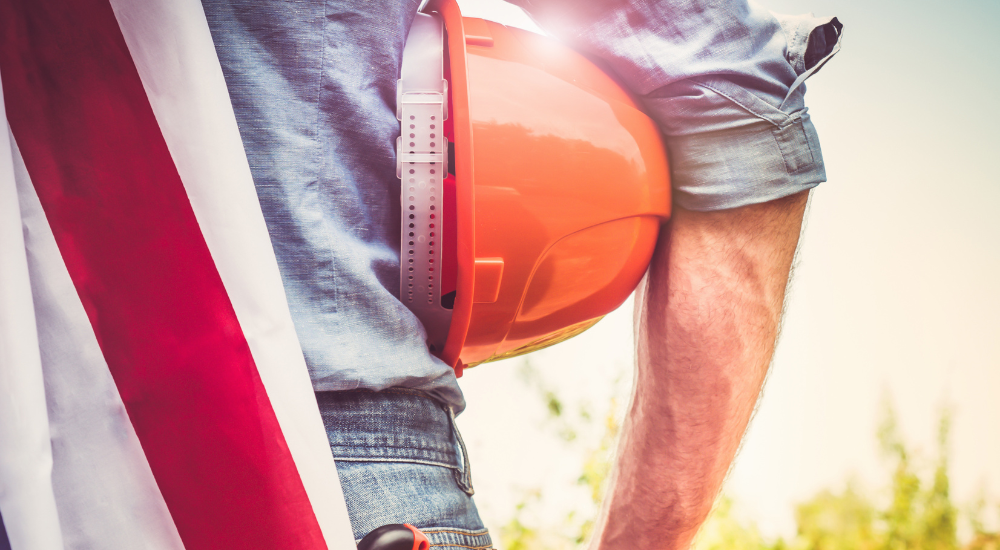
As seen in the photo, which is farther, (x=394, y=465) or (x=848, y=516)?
(x=848, y=516)

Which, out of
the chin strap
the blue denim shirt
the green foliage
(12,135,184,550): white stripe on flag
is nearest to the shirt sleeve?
the blue denim shirt

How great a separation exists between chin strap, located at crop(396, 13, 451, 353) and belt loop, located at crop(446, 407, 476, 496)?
0.16m

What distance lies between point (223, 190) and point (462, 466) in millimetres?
445

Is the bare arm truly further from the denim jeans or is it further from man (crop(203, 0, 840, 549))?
the denim jeans

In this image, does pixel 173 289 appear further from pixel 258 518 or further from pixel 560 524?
pixel 560 524

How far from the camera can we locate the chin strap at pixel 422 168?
67 cm

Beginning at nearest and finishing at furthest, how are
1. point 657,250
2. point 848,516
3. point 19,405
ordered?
point 19,405 < point 657,250 < point 848,516

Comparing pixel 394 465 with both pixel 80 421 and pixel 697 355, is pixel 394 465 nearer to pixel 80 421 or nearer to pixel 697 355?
pixel 80 421

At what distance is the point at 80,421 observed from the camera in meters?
0.54

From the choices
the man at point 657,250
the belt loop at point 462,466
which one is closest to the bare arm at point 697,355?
the man at point 657,250

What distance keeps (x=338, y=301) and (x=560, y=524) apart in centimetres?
285

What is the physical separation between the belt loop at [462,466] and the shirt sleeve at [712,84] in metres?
0.44

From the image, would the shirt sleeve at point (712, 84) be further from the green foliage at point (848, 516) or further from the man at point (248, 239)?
the green foliage at point (848, 516)

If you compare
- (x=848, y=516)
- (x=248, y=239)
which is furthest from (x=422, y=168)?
(x=848, y=516)
